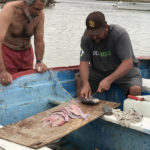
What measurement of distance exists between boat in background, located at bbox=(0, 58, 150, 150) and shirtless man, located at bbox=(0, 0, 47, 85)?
225 mm

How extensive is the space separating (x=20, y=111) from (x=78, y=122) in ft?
4.29

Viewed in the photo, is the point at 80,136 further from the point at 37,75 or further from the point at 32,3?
the point at 32,3

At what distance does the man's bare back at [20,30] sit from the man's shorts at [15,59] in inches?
3.2

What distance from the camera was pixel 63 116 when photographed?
11.0ft

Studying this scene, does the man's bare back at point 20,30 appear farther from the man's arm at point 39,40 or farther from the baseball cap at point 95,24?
the baseball cap at point 95,24

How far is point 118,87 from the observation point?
475 centimetres

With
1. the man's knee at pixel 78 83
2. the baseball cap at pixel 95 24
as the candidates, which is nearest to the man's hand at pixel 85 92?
the man's knee at pixel 78 83

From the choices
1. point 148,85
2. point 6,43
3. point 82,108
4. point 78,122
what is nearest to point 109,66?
point 148,85

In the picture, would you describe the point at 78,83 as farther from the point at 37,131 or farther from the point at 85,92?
the point at 37,131

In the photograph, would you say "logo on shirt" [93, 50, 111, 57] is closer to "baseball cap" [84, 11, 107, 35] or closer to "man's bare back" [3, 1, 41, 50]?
"baseball cap" [84, 11, 107, 35]

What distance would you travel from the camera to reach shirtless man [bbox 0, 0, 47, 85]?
13.9ft

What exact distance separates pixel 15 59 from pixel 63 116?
1935 millimetres

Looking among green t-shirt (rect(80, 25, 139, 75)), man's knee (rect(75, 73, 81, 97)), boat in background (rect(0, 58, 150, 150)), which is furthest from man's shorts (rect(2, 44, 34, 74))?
green t-shirt (rect(80, 25, 139, 75))

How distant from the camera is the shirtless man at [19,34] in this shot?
13.9 feet
